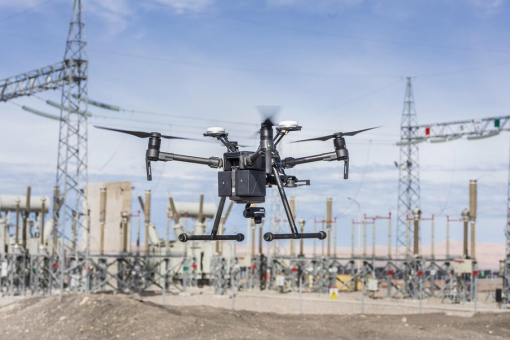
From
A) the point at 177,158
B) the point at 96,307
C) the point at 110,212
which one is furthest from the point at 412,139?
the point at 177,158

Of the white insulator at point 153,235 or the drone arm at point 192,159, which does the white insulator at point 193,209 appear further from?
the drone arm at point 192,159

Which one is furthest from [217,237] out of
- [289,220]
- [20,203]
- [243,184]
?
[20,203]

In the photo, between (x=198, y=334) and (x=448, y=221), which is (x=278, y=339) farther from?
(x=448, y=221)

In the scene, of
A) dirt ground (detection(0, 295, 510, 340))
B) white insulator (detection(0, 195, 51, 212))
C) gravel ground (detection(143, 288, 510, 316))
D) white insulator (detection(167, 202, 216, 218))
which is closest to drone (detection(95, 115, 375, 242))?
dirt ground (detection(0, 295, 510, 340))

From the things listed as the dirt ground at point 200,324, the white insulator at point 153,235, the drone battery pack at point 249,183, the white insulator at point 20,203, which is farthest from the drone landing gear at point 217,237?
the white insulator at point 20,203

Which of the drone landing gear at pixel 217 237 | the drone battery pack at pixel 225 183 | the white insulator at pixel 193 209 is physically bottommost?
the drone landing gear at pixel 217 237

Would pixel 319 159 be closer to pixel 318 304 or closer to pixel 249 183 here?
pixel 249 183

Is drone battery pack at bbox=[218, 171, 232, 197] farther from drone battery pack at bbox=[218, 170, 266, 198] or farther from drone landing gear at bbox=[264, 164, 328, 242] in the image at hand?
drone landing gear at bbox=[264, 164, 328, 242]
